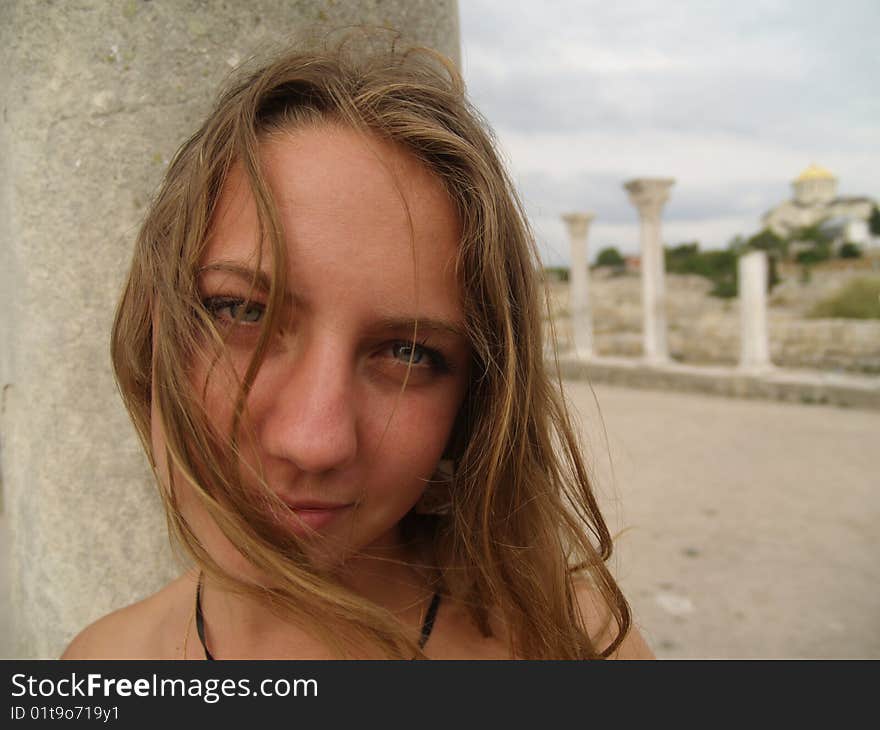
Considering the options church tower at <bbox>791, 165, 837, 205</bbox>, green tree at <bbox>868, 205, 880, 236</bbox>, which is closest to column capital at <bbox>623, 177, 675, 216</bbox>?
green tree at <bbox>868, 205, 880, 236</bbox>

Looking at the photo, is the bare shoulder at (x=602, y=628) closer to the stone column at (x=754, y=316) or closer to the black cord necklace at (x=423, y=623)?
the black cord necklace at (x=423, y=623)

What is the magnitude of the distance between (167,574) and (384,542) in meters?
0.44

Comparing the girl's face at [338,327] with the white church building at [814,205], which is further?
the white church building at [814,205]

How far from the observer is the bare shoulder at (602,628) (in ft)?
3.50

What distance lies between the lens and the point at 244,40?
1085mm

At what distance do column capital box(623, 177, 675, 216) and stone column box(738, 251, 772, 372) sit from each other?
7.32ft

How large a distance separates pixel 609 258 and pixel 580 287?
2174cm

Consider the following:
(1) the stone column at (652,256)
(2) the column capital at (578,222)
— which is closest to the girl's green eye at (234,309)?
(1) the stone column at (652,256)

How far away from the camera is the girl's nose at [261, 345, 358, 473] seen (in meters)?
0.78

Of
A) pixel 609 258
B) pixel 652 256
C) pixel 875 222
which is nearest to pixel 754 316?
pixel 652 256

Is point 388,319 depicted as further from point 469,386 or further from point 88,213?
point 88,213

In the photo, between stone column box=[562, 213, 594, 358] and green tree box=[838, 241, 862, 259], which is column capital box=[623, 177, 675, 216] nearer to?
stone column box=[562, 213, 594, 358]

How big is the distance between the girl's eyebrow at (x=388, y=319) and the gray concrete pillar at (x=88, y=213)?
14.7 inches

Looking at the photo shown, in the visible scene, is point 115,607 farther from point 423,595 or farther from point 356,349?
point 356,349
